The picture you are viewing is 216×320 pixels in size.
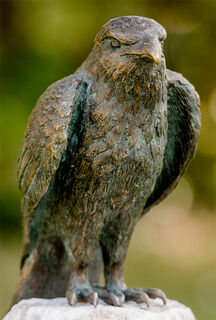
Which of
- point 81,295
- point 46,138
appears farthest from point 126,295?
point 46,138

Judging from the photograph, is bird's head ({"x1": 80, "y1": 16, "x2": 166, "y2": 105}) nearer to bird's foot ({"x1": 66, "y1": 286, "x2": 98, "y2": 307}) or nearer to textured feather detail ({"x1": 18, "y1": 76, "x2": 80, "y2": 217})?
textured feather detail ({"x1": 18, "y1": 76, "x2": 80, "y2": 217})

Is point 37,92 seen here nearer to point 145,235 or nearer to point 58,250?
point 145,235

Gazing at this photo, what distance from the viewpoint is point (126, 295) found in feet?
9.70

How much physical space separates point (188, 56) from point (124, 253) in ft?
14.0

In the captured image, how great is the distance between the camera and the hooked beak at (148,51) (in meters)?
2.43

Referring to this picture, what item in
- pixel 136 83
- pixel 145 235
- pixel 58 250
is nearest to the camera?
pixel 136 83

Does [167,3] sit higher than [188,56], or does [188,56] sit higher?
[167,3]

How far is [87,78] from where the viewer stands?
8.95 feet

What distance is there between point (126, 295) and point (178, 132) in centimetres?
97

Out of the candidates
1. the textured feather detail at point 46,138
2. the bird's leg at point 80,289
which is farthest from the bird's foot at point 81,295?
the textured feather detail at point 46,138

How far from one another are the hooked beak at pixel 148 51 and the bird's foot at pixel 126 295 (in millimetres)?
1263

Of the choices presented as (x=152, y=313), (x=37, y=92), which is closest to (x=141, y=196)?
(x=152, y=313)

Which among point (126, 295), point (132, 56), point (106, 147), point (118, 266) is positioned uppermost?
point (132, 56)

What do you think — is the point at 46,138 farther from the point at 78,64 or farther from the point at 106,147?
the point at 78,64
